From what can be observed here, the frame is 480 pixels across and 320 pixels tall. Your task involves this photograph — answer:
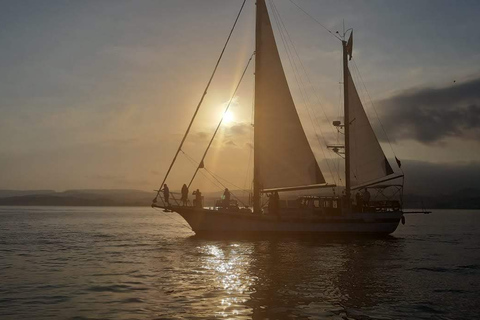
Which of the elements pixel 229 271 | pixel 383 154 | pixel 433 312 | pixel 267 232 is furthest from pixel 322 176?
pixel 433 312

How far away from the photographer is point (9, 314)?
15.9 m

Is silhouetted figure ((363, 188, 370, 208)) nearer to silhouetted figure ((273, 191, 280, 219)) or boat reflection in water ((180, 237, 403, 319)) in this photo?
boat reflection in water ((180, 237, 403, 319))

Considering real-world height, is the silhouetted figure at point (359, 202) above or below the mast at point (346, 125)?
below

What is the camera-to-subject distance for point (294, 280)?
22391 millimetres

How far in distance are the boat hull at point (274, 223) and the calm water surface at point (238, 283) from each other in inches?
197

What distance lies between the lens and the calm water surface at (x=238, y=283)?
1648 cm

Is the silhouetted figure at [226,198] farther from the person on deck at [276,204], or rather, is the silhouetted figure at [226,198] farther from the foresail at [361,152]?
the foresail at [361,152]

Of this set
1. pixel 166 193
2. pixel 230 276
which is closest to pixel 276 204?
pixel 166 193

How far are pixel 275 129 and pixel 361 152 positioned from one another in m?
12.2

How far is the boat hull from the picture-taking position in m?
41.9

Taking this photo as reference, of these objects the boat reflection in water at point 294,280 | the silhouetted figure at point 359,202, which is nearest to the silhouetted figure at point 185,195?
the boat reflection in water at point 294,280

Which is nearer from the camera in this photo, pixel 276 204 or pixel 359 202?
pixel 276 204

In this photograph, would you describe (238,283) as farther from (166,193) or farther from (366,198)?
(366,198)

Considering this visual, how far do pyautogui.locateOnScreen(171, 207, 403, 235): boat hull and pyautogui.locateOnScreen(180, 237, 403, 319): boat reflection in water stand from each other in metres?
3.54
